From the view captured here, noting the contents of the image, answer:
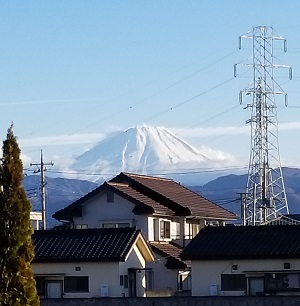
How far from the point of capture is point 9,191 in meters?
21.7

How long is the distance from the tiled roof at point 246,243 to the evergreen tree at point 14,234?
18.5 meters

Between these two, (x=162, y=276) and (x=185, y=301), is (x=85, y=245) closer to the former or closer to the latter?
(x=162, y=276)

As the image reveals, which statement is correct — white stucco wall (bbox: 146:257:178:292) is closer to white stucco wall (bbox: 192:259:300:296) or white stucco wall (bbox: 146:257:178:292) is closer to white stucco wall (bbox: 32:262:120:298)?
white stucco wall (bbox: 32:262:120:298)

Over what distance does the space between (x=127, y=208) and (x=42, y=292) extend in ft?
27.6

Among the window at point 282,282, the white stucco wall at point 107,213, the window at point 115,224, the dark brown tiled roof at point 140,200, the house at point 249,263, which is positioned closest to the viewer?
the window at point 282,282

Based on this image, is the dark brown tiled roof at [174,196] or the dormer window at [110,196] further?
the dark brown tiled roof at [174,196]

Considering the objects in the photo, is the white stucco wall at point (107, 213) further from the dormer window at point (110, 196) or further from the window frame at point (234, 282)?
the window frame at point (234, 282)

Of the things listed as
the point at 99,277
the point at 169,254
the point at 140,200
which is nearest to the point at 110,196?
the point at 140,200

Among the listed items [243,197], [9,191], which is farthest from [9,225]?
[243,197]

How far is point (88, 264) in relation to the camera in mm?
40406

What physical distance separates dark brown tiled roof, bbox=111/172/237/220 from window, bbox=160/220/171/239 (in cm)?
77

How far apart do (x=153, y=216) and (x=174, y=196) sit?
412cm

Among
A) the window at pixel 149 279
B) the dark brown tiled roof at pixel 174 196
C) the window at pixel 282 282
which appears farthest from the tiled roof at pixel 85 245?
the dark brown tiled roof at pixel 174 196

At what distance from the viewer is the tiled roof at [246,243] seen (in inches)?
1534
